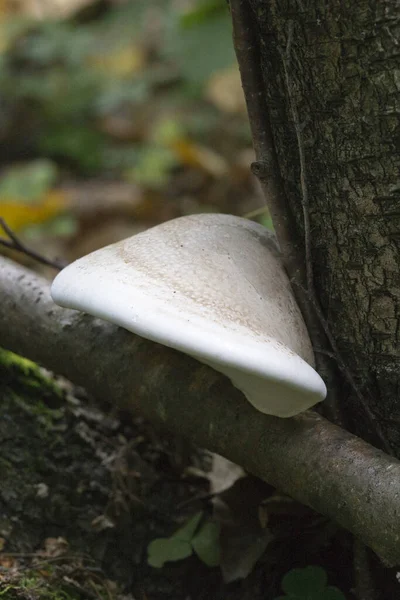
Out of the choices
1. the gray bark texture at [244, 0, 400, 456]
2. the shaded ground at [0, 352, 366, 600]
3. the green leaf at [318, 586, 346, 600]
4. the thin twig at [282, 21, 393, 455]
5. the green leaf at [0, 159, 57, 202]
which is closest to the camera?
the gray bark texture at [244, 0, 400, 456]

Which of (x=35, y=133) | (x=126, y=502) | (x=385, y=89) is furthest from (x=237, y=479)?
(x=35, y=133)

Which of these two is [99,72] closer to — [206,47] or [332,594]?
[206,47]

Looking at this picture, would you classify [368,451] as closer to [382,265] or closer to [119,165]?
[382,265]

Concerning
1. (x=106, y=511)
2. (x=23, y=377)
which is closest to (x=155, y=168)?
(x=23, y=377)

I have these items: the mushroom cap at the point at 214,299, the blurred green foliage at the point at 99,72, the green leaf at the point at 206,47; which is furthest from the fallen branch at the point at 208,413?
the blurred green foliage at the point at 99,72

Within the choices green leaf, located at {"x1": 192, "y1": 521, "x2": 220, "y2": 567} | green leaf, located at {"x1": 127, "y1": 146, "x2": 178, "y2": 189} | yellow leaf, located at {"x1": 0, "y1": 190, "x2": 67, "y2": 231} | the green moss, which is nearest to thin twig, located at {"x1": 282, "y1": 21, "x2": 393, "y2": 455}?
green leaf, located at {"x1": 192, "y1": 521, "x2": 220, "y2": 567}

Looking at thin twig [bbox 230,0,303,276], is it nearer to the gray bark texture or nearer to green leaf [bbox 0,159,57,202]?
the gray bark texture

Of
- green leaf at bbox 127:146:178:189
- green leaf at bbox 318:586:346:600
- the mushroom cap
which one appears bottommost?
green leaf at bbox 127:146:178:189
